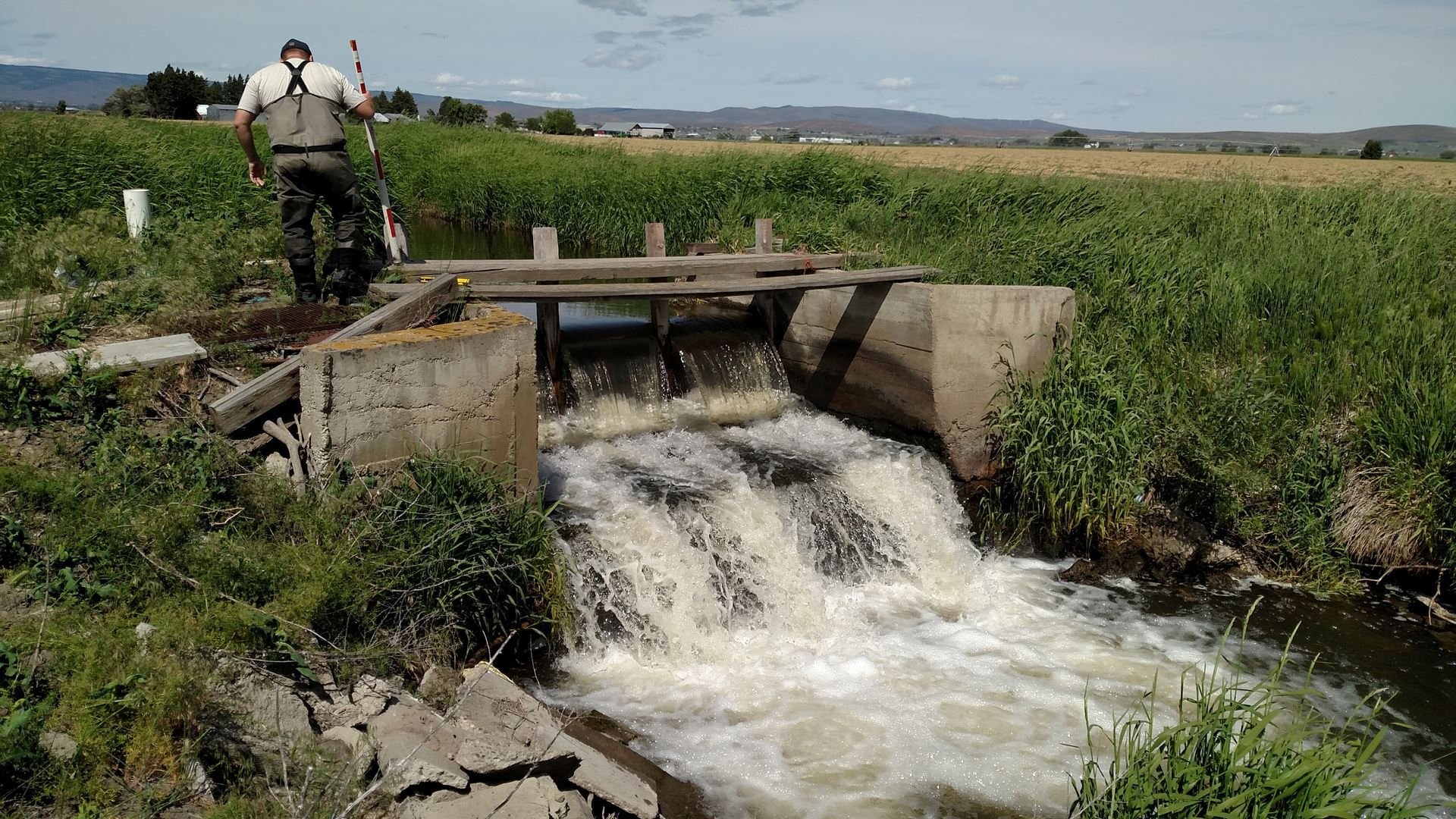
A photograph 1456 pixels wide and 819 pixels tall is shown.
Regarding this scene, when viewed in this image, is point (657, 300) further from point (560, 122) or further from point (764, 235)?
point (560, 122)

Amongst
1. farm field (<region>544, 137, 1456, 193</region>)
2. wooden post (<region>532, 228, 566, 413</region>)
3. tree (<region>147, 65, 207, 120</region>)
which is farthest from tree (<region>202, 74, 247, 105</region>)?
wooden post (<region>532, 228, 566, 413</region>)

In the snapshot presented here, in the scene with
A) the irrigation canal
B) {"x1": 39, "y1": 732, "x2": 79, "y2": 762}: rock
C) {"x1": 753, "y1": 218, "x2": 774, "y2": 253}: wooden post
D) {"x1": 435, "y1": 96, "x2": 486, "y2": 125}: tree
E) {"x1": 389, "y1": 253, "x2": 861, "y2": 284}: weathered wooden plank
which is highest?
{"x1": 435, "y1": 96, "x2": 486, "y2": 125}: tree

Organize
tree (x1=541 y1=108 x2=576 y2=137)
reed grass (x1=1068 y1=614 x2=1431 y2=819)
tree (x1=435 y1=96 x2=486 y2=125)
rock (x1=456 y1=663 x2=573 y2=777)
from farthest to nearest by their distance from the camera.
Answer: tree (x1=541 y1=108 x2=576 y2=137) → tree (x1=435 y1=96 x2=486 y2=125) → rock (x1=456 y1=663 x2=573 y2=777) → reed grass (x1=1068 y1=614 x2=1431 y2=819)

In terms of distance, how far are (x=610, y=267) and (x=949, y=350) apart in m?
3.25

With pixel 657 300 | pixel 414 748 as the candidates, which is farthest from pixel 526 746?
pixel 657 300

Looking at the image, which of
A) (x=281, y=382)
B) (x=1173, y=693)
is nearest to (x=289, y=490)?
(x=281, y=382)

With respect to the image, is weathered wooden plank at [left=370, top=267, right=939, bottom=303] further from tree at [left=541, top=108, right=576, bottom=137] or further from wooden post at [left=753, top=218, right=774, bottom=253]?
tree at [left=541, top=108, right=576, bottom=137]

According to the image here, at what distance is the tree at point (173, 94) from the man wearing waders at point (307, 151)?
1942 inches

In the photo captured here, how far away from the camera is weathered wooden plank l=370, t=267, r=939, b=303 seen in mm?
7711

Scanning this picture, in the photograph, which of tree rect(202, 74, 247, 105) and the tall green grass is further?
tree rect(202, 74, 247, 105)

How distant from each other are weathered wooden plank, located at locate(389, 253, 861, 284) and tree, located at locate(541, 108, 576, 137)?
50.1 metres

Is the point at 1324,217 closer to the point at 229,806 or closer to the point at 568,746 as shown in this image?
the point at 568,746

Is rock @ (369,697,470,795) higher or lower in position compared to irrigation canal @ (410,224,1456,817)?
higher

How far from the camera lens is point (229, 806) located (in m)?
3.34
